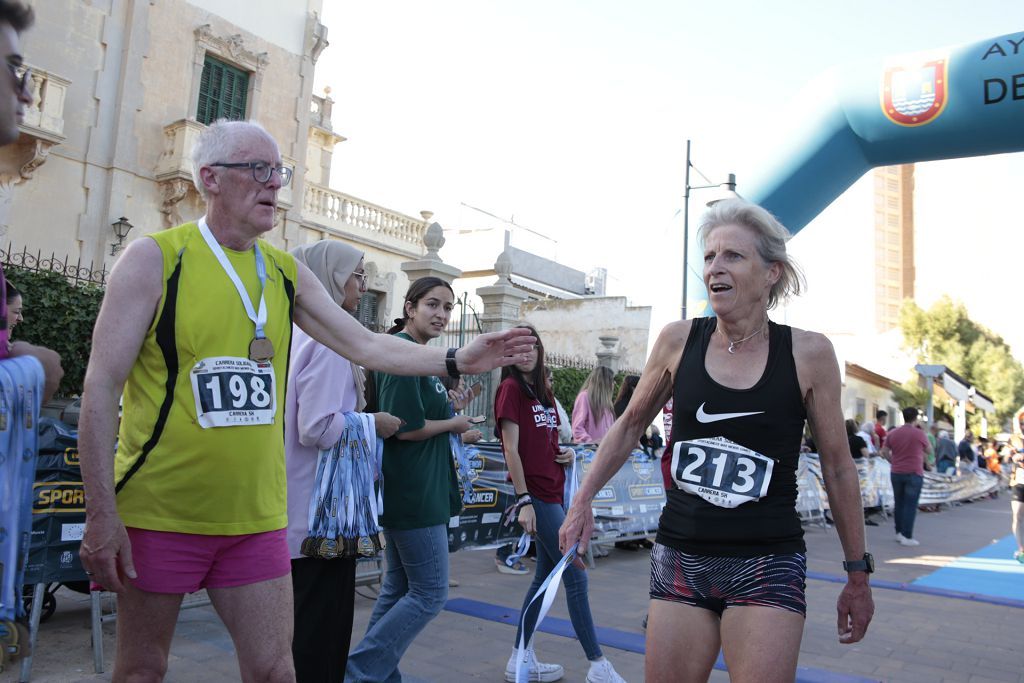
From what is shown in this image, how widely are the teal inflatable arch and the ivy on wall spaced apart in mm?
7642

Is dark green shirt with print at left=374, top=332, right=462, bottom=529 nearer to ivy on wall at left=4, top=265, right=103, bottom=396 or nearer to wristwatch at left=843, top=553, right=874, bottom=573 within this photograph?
wristwatch at left=843, top=553, right=874, bottom=573

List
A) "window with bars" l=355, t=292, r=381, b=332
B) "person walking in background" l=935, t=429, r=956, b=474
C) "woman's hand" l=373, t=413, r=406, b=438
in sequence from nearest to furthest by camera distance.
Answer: "woman's hand" l=373, t=413, r=406, b=438
"window with bars" l=355, t=292, r=381, b=332
"person walking in background" l=935, t=429, r=956, b=474

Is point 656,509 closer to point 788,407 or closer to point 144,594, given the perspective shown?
point 788,407

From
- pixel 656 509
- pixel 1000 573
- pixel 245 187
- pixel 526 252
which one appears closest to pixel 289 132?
pixel 526 252

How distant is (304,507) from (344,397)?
475 mm

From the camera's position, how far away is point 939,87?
8.89 m

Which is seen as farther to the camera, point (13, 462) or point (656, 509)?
point (656, 509)

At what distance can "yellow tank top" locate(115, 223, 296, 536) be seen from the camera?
7.09 ft

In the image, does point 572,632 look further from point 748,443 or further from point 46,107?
point 46,107

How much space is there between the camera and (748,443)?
98.7 inches

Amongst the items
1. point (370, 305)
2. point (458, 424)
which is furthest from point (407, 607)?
point (370, 305)

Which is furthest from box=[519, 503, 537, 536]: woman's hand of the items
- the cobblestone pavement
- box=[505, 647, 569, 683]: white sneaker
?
the cobblestone pavement

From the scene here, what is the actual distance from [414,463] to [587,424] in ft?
16.3

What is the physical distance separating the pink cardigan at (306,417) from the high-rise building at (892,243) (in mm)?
87686
